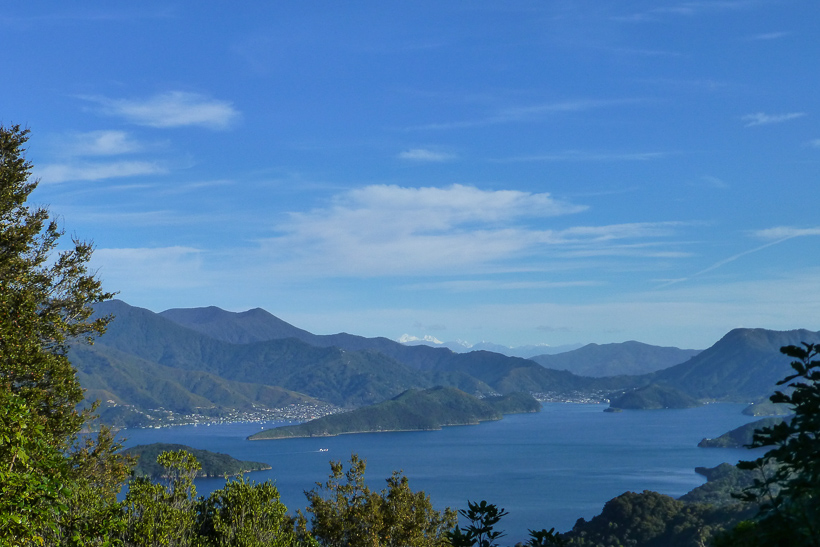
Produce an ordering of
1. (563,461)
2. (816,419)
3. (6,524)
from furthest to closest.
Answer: (563,461)
(6,524)
(816,419)

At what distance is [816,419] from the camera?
453cm

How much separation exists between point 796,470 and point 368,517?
1300cm

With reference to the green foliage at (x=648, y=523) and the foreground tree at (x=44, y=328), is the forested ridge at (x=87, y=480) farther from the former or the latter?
the green foliage at (x=648, y=523)

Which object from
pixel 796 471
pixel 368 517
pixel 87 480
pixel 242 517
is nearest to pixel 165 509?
pixel 242 517

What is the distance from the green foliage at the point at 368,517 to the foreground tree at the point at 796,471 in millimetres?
12416

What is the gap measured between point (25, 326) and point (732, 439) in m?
189

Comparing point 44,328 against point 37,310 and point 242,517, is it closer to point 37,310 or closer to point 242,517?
point 37,310

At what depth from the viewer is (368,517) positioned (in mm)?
16344

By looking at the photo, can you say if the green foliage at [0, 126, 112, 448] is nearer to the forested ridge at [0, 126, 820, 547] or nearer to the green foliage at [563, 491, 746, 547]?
the forested ridge at [0, 126, 820, 547]

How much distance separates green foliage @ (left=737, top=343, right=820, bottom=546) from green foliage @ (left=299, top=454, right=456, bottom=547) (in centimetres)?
1244

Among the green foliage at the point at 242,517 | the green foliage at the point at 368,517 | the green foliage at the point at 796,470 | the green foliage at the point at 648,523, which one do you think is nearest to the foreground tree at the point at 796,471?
the green foliage at the point at 796,470

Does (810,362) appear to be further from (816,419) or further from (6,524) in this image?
(6,524)

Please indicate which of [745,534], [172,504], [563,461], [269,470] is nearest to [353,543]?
[172,504]

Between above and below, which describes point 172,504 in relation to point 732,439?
above
